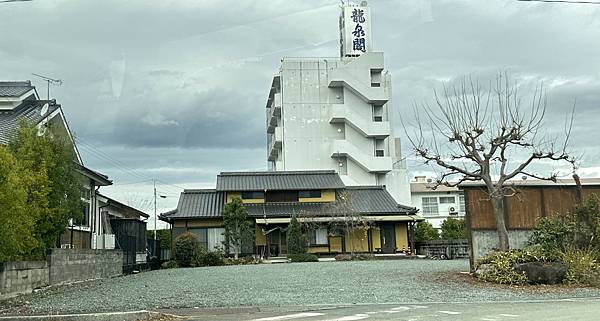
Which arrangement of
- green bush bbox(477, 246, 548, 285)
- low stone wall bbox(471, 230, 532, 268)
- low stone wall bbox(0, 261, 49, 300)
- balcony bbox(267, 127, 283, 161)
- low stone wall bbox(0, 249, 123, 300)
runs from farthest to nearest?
1. balcony bbox(267, 127, 283, 161)
2. low stone wall bbox(471, 230, 532, 268)
3. green bush bbox(477, 246, 548, 285)
4. low stone wall bbox(0, 249, 123, 300)
5. low stone wall bbox(0, 261, 49, 300)

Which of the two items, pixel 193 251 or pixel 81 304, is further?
pixel 193 251

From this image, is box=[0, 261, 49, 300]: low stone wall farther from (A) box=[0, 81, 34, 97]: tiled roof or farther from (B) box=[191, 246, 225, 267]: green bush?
(B) box=[191, 246, 225, 267]: green bush

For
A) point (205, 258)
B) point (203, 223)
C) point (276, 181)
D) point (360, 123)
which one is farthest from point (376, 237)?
point (360, 123)

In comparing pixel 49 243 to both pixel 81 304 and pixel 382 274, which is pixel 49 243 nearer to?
pixel 81 304

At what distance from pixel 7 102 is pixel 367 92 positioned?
116 ft

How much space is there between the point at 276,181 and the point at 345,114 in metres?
14.2

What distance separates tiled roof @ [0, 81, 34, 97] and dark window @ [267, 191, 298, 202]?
19019 mm

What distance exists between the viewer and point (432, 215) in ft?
209

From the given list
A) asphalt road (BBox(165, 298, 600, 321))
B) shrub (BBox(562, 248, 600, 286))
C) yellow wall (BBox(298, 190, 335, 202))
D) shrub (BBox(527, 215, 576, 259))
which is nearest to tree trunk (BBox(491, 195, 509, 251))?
shrub (BBox(527, 215, 576, 259))

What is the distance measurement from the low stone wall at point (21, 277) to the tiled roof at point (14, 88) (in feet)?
38.3

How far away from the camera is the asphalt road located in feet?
33.3

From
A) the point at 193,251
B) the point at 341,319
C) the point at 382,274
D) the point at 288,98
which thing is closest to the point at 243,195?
the point at 193,251

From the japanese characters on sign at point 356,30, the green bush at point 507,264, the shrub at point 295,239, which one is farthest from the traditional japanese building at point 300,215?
the green bush at point 507,264

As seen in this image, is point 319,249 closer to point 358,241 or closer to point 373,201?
point 358,241
